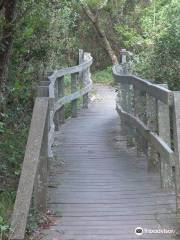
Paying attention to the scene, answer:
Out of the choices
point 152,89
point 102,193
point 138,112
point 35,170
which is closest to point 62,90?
point 138,112

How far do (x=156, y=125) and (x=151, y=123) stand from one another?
0.48ft

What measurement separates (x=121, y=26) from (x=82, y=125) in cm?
1378

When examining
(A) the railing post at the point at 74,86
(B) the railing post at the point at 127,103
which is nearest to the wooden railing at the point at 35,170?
(B) the railing post at the point at 127,103

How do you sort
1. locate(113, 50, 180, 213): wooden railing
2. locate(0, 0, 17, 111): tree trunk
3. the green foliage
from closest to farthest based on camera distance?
locate(113, 50, 180, 213): wooden railing < locate(0, 0, 17, 111): tree trunk < the green foliage

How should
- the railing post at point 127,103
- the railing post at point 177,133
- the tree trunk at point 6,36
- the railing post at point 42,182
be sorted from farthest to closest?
the railing post at point 127,103
the tree trunk at point 6,36
the railing post at point 42,182
the railing post at point 177,133

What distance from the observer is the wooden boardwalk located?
18.4 ft

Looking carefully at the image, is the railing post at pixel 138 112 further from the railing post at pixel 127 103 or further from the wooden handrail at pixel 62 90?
the wooden handrail at pixel 62 90

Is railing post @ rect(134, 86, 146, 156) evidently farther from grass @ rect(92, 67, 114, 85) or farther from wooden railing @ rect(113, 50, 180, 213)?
grass @ rect(92, 67, 114, 85)

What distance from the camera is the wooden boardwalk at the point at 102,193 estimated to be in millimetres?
5598

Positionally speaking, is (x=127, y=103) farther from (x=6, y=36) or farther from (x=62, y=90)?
(x=6, y=36)

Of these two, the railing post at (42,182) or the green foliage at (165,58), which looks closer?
the railing post at (42,182)

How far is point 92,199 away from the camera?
6629 millimetres

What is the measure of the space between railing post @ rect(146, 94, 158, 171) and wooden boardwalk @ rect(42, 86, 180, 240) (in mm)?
159

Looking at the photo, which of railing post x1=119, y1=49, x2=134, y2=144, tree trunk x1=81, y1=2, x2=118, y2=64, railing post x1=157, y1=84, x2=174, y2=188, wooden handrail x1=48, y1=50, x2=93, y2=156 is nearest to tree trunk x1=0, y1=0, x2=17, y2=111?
wooden handrail x1=48, y1=50, x2=93, y2=156
